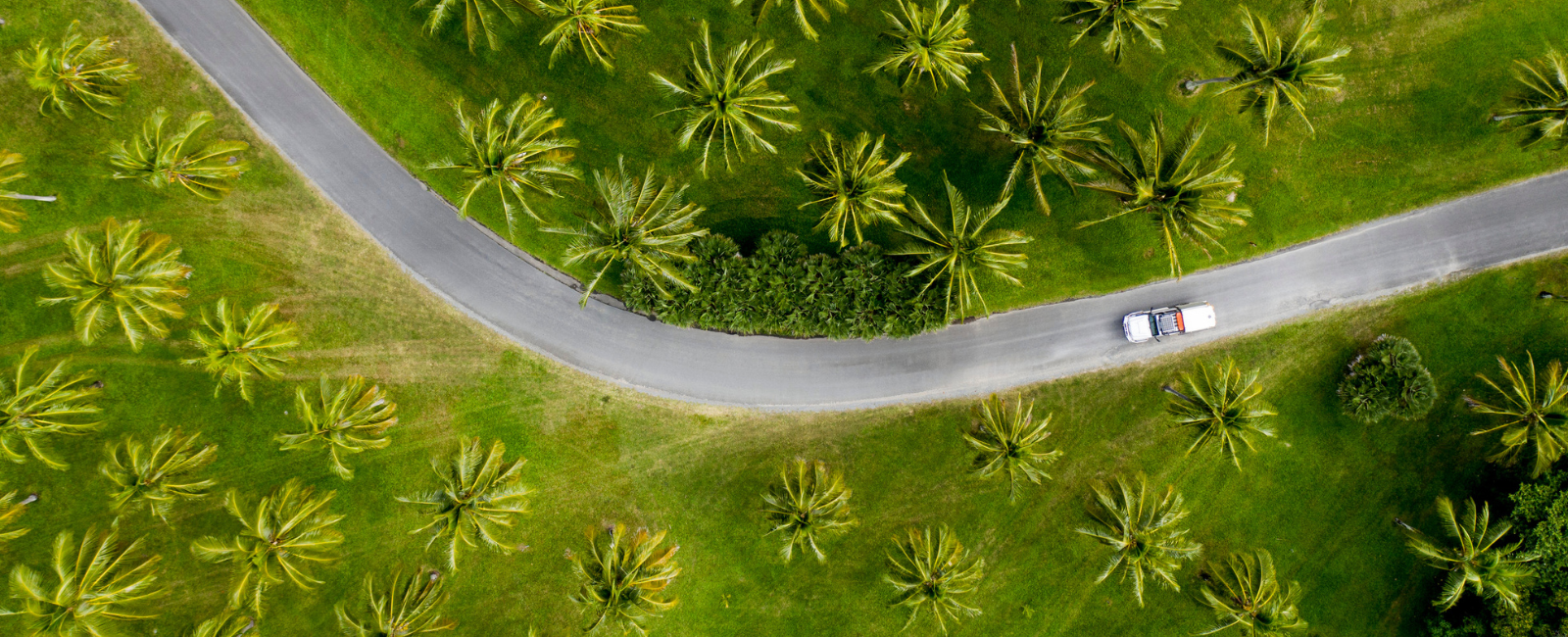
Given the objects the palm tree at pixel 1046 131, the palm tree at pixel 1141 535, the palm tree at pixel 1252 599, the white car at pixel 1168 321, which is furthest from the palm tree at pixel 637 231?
the palm tree at pixel 1252 599

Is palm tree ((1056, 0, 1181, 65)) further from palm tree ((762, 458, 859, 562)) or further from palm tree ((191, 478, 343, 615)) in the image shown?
palm tree ((191, 478, 343, 615))

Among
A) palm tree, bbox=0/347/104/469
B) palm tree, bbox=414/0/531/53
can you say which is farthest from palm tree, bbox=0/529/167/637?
palm tree, bbox=414/0/531/53

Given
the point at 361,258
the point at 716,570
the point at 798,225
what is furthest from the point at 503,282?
the point at 716,570

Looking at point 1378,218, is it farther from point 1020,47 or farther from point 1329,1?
point 1020,47

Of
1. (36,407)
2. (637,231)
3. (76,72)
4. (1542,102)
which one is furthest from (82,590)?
(1542,102)

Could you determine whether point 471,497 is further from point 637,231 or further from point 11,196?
point 11,196

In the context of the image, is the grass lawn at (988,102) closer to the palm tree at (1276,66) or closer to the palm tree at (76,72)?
the palm tree at (1276,66)
